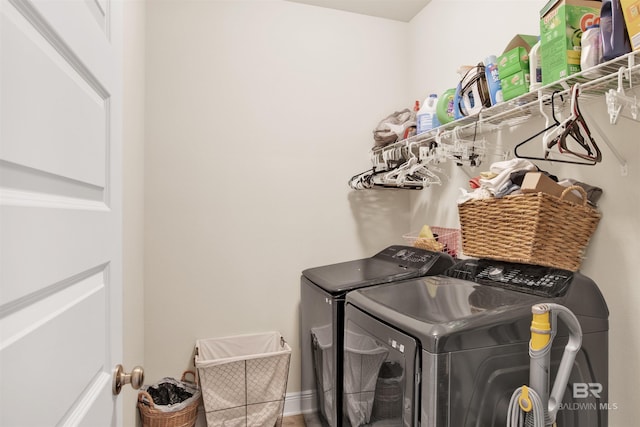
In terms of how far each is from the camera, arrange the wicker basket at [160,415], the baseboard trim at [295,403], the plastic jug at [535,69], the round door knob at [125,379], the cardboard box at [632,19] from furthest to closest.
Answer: the baseboard trim at [295,403] → the wicker basket at [160,415] → the plastic jug at [535,69] → the cardboard box at [632,19] → the round door knob at [125,379]

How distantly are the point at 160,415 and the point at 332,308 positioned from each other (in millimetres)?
1055

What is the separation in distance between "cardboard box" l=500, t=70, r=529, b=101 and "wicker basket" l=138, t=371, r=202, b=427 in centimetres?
214

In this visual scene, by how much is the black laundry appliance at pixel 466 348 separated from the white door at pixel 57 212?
2.66 ft

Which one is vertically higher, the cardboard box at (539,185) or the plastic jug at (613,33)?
the plastic jug at (613,33)

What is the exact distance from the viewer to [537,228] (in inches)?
50.4

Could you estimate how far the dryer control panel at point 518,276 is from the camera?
130 cm

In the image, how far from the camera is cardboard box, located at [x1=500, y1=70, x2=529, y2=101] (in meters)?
1.44

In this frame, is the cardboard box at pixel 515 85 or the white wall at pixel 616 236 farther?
the cardboard box at pixel 515 85

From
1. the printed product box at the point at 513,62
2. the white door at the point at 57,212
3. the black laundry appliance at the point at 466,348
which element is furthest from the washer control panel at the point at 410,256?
the white door at the point at 57,212

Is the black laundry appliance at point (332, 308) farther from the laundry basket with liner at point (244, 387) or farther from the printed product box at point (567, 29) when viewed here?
the printed product box at point (567, 29)

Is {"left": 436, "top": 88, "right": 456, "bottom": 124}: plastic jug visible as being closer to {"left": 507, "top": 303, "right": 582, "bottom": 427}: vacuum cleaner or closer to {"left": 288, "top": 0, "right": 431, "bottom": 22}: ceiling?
{"left": 288, "top": 0, "right": 431, "bottom": 22}: ceiling

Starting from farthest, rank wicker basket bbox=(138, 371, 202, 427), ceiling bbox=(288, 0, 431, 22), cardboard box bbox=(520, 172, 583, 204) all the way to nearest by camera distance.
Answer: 1. ceiling bbox=(288, 0, 431, 22)
2. wicker basket bbox=(138, 371, 202, 427)
3. cardboard box bbox=(520, 172, 583, 204)

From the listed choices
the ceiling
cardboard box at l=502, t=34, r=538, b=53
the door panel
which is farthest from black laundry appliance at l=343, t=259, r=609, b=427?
the ceiling

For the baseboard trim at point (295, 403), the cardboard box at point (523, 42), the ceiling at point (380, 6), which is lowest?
the baseboard trim at point (295, 403)
